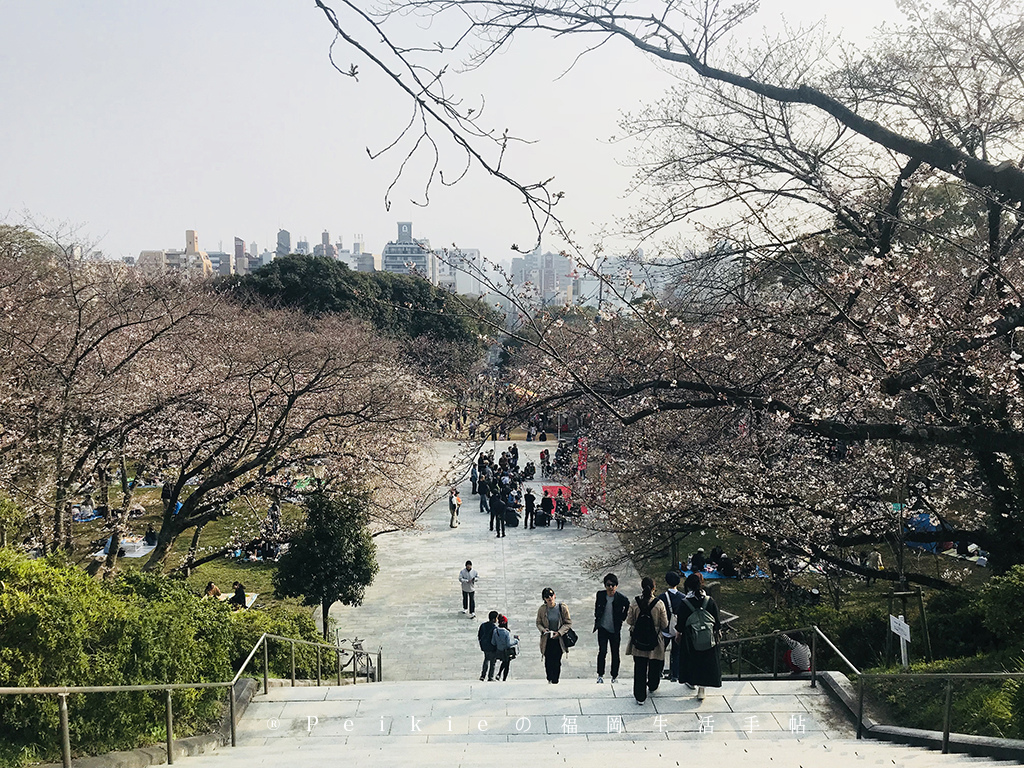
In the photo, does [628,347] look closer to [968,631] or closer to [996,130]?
[996,130]

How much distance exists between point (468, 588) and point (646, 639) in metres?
8.01

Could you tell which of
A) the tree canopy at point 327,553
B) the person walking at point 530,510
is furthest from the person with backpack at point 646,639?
the person walking at point 530,510

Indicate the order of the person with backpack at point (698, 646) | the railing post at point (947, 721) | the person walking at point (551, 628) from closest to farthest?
the railing post at point (947, 721) < the person with backpack at point (698, 646) < the person walking at point (551, 628)

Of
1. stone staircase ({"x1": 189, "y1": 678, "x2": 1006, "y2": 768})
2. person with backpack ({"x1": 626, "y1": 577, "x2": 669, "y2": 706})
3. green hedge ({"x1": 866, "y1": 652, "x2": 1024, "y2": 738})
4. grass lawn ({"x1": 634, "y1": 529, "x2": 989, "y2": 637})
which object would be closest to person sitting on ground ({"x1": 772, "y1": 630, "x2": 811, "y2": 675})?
green hedge ({"x1": 866, "y1": 652, "x2": 1024, "y2": 738})

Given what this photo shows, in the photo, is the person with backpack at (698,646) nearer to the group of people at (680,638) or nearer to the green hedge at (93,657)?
the group of people at (680,638)

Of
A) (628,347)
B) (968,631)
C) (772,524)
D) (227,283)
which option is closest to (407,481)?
(772,524)

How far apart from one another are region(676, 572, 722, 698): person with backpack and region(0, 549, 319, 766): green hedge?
3.75 metres

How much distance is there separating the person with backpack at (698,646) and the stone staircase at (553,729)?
0.73 feet

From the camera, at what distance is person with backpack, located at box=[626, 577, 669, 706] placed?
6375 millimetres

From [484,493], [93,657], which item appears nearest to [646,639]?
[93,657]

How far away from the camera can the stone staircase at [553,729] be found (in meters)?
→ 5.02

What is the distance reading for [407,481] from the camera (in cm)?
1584

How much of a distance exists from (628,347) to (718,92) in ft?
10.1

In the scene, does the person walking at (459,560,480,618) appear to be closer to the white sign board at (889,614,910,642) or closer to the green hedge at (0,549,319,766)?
the white sign board at (889,614,910,642)
